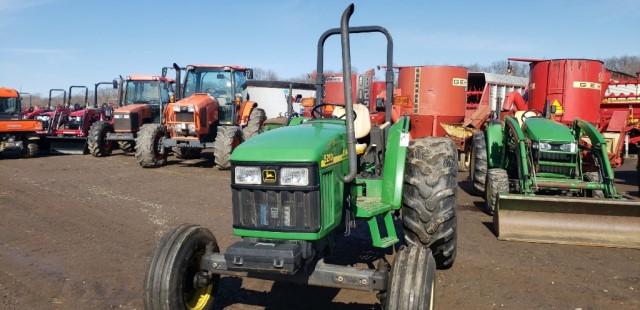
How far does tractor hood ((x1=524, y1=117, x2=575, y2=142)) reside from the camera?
7.16 metres

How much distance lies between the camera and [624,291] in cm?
441

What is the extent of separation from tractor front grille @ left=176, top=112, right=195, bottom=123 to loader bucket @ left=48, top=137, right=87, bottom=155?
4.92 metres

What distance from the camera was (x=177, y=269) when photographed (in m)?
3.27

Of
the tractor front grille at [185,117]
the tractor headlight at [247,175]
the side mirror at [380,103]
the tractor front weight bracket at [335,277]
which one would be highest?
the side mirror at [380,103]

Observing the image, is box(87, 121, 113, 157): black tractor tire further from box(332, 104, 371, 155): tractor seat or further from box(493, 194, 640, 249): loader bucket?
box(493, 194, 640, 249): loader bucket

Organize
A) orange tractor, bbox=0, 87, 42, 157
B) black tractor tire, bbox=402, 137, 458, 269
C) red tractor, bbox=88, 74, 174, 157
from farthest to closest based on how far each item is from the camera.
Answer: orange tractor, bbox=0, 87, 42, 157 → red tractor, bbox=88, 74, 174, 157 → black tractor tire, bbox=402, 137, 458, 269

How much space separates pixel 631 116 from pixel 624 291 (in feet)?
37.3

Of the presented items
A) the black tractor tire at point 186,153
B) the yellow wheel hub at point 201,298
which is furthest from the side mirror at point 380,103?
the black tractor tire at point 186,153

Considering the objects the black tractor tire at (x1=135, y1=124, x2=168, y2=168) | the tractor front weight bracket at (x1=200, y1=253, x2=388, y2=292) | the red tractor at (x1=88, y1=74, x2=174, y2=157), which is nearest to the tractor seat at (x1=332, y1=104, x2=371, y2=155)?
the tractor front weight bracket at (x1=200, y1=253, x2=388, y2=292)

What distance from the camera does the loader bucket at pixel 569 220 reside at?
582 cm

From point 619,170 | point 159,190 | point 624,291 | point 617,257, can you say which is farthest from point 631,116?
point 159,190

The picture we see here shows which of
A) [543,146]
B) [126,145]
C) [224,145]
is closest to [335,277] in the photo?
[543,146]

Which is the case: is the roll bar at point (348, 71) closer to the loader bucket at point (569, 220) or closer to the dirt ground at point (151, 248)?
the dirt ground at point (151, 248)

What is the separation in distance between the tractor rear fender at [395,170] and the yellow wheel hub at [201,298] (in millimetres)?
1545
